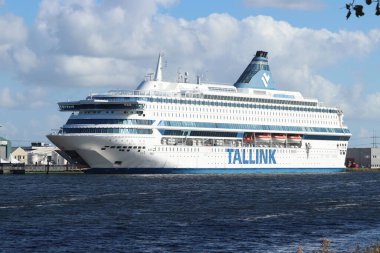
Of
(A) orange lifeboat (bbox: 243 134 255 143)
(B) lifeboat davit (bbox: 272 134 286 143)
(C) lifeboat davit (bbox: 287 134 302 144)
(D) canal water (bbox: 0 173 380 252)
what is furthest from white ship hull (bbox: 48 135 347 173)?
(D) canal water (bbox: 0 173 380 252)

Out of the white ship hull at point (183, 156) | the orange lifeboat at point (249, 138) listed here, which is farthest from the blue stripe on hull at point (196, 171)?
the orange lifeboat at point (249, 138)

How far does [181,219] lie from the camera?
4994 centimetres

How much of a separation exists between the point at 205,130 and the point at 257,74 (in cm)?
1952

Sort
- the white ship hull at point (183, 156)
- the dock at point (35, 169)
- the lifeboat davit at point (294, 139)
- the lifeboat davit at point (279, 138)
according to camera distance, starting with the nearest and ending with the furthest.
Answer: the white ship hull at point (183, 156) < the dock at point (35, 169) < the lifeboat davit at point (279, 138) < the lifeboat davit at point (294, 139)

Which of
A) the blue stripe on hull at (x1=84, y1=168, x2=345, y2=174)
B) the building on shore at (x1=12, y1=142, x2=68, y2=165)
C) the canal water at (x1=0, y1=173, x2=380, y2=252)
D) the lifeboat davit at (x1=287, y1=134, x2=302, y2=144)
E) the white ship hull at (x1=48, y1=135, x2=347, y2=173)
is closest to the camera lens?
the canal water at (x1=0, y1=173, x2=380, y2=252)

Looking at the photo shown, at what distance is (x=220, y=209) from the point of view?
57.3 metres

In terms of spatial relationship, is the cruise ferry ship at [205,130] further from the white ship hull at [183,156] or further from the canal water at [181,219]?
the canal water at [181,219]

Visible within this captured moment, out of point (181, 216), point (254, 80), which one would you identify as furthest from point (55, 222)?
point (254, 80)

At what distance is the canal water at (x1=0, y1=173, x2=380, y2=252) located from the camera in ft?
127

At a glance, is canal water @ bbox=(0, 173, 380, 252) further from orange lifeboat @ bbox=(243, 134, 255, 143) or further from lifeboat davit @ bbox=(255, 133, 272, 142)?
lifeboat davit @ bbox=(255, 133, 272, 142)

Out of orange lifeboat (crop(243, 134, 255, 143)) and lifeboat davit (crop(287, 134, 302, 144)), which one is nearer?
orange lifeboat (crop(243, 134, 255, 143))

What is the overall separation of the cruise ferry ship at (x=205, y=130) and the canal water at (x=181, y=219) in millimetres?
27299

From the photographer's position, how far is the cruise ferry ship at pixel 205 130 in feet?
351

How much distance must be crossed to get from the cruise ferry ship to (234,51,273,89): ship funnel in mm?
153
